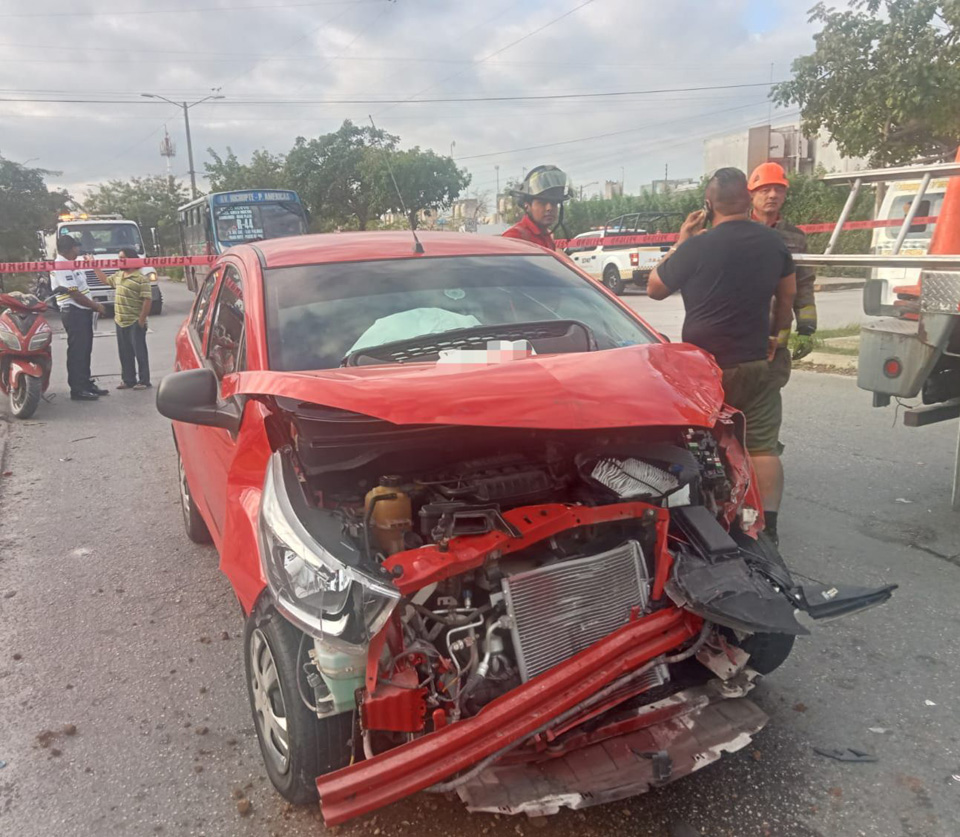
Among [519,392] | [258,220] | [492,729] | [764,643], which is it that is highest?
[258,220]

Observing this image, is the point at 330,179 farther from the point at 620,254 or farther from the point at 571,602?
the point at 571,602

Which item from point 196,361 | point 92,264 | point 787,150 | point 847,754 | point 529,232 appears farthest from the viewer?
point 787,150

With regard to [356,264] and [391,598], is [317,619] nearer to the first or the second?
[391,598]

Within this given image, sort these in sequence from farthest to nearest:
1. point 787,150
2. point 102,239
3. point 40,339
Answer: point 787,150
point 102,239
point 40,339

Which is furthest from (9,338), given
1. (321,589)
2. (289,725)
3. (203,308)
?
(321,589)

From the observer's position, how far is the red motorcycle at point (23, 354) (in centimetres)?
867

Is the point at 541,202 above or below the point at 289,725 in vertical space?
above

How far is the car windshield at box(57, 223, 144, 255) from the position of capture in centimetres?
2222

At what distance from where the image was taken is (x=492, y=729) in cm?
211

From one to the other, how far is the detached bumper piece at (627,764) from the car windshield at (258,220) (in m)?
20.3

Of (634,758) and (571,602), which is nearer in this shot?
(634,758)

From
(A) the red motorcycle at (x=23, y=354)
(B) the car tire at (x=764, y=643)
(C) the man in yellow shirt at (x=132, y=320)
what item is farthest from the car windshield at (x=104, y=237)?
(B) the car tire at (x=764, y=643)

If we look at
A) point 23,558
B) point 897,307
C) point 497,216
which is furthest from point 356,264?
point 497,216

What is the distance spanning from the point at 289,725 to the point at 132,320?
883cm
